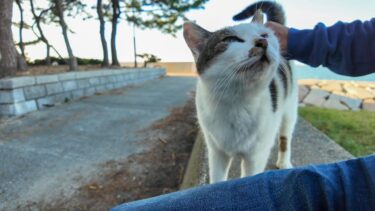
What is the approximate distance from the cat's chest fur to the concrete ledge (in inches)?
17.5

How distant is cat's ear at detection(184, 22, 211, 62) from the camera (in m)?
1.67

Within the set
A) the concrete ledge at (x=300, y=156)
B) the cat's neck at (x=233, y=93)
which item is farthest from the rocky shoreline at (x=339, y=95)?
the cat's neck at (x=233, y=93)

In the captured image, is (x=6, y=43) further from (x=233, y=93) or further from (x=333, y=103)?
(x=333, y=103)

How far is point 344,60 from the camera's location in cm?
135

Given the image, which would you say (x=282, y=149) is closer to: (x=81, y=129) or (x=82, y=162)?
(x=82, y=162)

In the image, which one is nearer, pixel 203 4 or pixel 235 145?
pixel 235 145

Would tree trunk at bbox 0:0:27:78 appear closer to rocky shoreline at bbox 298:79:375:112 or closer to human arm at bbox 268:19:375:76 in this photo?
human arm at bbox 268:19:375:76

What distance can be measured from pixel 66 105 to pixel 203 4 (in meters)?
4.80

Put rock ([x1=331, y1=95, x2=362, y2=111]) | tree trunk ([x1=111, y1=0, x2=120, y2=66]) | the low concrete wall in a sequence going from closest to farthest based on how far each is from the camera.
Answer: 1. the low concrete wall
2. rock ([x1=331, y1=95, x2=362, y2=111])
3. tree trunk ([x1=111, y1=0, x2=120, y2=66])

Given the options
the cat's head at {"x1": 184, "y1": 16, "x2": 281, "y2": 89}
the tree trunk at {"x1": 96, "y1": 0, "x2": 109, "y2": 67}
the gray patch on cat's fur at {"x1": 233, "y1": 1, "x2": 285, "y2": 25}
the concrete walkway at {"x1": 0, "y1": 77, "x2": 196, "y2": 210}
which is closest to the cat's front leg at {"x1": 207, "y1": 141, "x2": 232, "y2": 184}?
the cat's head at {"x1": 184, "y1": 16, "x2": 281, "y2": 89}

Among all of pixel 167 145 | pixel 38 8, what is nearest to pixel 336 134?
pixel 167 145

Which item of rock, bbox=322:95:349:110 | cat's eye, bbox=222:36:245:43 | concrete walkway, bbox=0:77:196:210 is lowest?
rock, bbox=322:95:349:110

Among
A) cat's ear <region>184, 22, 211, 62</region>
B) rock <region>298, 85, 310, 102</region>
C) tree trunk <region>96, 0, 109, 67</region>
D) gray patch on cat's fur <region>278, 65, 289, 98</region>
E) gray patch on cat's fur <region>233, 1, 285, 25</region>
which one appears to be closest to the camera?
cat's ear <region>184, 22, 211, 62</region>

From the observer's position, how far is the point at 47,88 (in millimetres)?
4895
